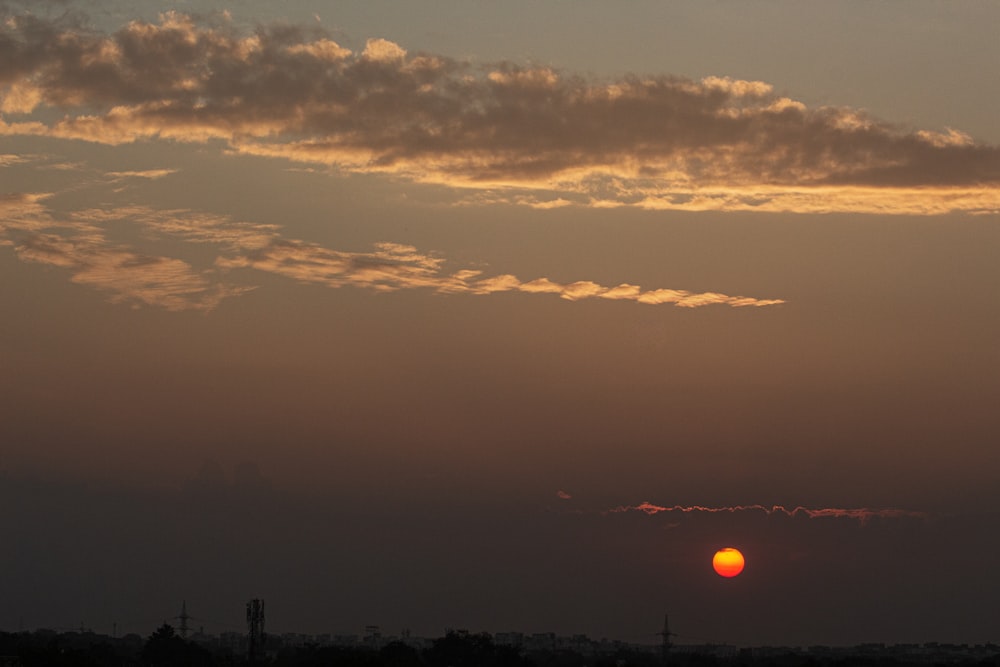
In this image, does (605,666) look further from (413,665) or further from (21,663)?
(21,663)

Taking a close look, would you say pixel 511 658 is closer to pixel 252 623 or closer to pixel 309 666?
pixel 309 666

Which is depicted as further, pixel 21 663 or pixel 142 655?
pixel 142 655

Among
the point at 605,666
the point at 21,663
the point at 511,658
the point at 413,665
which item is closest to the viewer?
the point at 21,663

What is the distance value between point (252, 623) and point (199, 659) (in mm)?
50491

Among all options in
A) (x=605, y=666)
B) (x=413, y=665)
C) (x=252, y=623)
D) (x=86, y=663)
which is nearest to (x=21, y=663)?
(x=86, y=663)

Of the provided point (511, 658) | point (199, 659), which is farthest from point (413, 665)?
point (199, 659)

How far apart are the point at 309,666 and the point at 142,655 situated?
76.0 ft

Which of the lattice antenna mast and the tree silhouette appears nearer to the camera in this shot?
the lattice antenna mast

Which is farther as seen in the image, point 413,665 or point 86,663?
point 413,665

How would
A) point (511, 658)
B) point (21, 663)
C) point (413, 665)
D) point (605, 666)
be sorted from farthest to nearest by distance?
point (605, 666)
point (511, 658)
point (413, 665)
point (21, 663)

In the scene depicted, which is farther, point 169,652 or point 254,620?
point 169,652

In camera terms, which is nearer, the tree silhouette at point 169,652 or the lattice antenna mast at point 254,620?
the lattice antenna mast at point 254,620

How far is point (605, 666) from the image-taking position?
19812cm

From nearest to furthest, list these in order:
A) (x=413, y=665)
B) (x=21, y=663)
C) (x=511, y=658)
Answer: (x=21, y=663), (x=413, y=665), (x=511, y=658)
